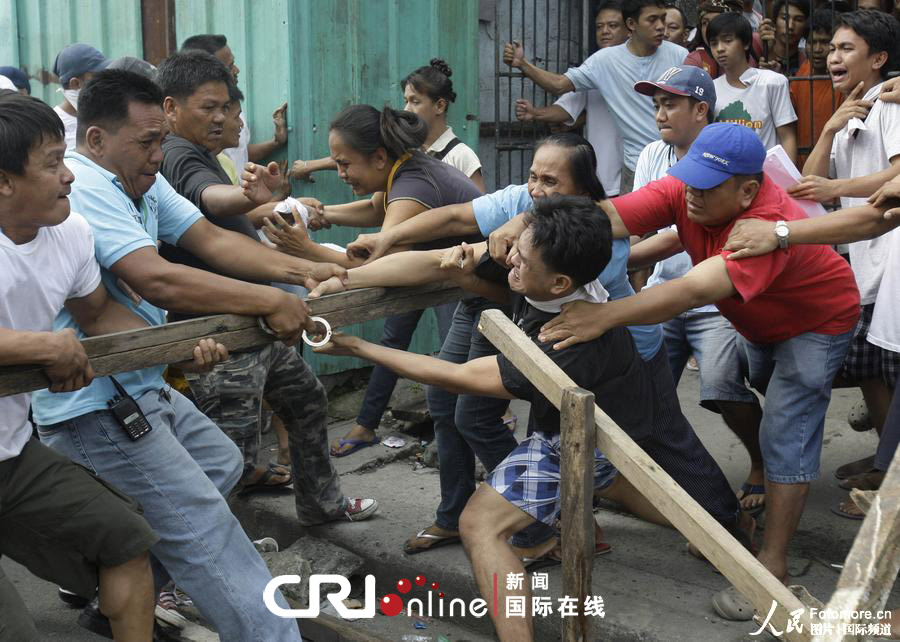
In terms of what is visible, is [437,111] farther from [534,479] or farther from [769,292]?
[534,479]

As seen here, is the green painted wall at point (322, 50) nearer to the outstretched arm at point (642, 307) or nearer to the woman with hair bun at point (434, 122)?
the woman with hair bun at point (434, 122)

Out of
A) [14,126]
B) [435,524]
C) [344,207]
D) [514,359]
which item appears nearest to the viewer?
[14,126]

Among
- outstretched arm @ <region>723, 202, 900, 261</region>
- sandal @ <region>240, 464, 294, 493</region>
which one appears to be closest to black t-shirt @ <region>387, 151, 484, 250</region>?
outstretched arm @ <region>723, 202, 900, 261</region>

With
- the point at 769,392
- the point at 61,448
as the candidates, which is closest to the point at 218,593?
the point at 61,448

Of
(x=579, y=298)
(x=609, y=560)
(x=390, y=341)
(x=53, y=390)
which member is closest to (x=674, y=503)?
(x=579, y=298)

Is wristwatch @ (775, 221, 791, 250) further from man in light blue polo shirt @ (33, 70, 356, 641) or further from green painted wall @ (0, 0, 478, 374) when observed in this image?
green painted wall @ (0, 0, 478, 374)

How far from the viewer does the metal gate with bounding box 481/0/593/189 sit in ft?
20.8

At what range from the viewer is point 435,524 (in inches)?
165

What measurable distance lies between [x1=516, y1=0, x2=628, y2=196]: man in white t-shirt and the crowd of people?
62.4 inches

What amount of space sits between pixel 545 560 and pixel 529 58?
364cm

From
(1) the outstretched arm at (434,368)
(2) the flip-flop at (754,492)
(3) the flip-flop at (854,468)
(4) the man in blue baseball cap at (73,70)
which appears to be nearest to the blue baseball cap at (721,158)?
(1) the outstretched arm at (434,368)

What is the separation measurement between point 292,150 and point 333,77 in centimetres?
47

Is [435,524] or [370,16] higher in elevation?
[370,16]

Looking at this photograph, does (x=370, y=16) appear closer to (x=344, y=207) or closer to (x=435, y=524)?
(x=344, y=207)
